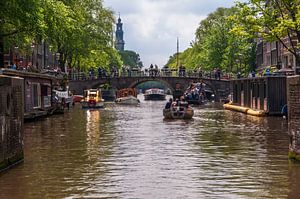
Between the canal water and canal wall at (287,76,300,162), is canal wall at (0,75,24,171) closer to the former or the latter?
the canal water

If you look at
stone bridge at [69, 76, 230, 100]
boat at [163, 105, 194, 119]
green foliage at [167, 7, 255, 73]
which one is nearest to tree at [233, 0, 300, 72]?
boat at [163, 105, 194, 119]

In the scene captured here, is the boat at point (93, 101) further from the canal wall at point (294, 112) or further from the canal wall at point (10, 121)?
the canal wall at point (294, 112)

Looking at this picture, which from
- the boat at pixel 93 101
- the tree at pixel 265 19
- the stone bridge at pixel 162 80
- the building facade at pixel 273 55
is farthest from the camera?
the stone bridge at pixel 162 80

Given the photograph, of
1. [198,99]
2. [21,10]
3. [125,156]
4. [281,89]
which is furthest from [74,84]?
[125,156]

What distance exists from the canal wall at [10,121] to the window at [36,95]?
24.3 m

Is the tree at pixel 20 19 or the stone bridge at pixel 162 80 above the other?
the tree at pixel 20 19

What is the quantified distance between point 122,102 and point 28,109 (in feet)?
148

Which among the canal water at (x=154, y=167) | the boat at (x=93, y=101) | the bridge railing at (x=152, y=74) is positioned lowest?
the canal water at (x=154, y=167)

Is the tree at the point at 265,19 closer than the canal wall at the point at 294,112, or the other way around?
the canal wall at the point at 294,112

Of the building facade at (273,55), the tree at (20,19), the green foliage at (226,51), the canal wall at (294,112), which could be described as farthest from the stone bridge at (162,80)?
the canal wall at (294,112)

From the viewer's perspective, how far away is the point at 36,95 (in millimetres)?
44250

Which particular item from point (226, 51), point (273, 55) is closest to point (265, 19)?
Answer: point (273, 55)

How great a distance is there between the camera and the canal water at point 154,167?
47.7 ft

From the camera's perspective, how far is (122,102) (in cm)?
8550
